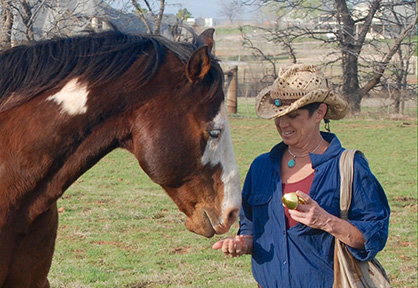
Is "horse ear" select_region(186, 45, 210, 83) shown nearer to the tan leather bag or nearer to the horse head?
the horse head

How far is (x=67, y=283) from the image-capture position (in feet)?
16.5

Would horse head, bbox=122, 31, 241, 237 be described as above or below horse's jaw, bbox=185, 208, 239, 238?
above

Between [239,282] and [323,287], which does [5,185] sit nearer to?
[323,287]

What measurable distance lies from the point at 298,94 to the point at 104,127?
909 mm

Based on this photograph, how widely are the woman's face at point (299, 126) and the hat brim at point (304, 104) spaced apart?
0.05 meters

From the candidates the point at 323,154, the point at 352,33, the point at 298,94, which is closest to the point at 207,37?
the point at 298,94

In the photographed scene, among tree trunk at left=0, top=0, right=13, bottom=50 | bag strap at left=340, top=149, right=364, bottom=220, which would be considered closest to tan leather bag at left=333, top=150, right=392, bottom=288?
bag strap at left=340, top=149, right=364, bottom=220

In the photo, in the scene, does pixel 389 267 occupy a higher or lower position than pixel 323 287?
lower

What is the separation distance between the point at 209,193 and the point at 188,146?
0.77 feet

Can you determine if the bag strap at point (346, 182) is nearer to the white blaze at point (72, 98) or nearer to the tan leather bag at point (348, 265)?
the tan leather bag at point (348, 265)

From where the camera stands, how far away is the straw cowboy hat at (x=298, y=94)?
2.75 metres

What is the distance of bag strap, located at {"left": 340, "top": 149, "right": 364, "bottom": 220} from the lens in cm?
269

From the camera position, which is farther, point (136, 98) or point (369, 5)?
point (369, 5)

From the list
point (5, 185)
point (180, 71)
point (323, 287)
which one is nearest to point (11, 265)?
point (5, 185)
